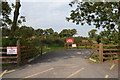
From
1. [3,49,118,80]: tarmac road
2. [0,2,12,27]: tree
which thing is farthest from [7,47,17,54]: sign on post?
[0,2,12,27]: tree

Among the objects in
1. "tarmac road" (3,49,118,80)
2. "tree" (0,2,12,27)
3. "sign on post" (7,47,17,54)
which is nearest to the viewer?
"tarmac road" (3,49,118,80)

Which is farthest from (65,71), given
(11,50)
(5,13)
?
(5,13)

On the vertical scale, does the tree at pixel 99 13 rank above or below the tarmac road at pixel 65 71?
above

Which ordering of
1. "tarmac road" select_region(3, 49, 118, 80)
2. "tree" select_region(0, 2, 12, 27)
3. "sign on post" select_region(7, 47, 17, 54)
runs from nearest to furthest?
"tarmac road" select_region(3, 49, 118, 80)
"sign on post" select_region(7, 47, 17, 54)
"tree" select_region(0, 2, 12, 27)

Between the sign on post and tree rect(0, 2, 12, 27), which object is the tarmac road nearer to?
the sign on post

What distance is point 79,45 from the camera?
50531 millimetres

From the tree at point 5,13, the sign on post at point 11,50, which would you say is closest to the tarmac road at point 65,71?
the sign on post at point 11,50

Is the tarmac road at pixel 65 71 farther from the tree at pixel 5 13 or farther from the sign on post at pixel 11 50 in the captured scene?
the tree at pixel 5 13

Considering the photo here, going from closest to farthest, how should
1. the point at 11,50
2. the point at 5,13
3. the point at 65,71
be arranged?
the point at 65,71, the point at 11,50, the point at 5,13

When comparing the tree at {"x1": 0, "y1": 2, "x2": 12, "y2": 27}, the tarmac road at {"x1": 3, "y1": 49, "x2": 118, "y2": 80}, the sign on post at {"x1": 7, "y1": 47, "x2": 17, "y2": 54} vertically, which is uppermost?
the tree at {"x1": 0, "y1": 2, "x2": 12, "y2": 27}

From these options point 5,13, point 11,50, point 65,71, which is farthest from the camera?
point 5,13

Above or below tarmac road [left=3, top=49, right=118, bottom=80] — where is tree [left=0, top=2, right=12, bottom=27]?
above

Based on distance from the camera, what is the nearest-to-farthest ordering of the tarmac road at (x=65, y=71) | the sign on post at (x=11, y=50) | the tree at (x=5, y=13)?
the tarmac road at (x=65, y=71)
the sign on post at (x=11, y=50)
the tree at (x=5, y=13)

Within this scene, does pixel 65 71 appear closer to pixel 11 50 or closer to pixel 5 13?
pixel 11 50
